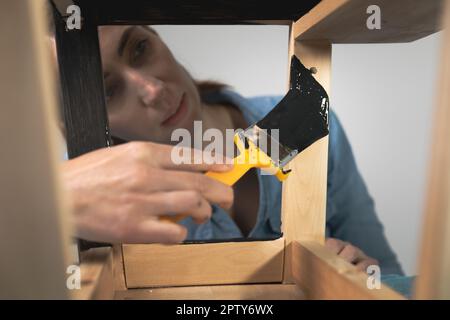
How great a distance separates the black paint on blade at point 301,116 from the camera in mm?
413

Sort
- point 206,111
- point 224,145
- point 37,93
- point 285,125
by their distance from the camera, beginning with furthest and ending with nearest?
point 206,111, point 224,145, point 285,125, point 37,93

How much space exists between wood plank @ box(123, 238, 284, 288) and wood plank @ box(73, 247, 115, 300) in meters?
0.04

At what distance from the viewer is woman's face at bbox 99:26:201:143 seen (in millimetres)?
621

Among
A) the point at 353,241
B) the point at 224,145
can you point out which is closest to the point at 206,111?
the point at 224,145

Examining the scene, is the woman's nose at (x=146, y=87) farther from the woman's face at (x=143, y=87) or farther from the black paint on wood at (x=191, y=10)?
the black paint on wood at (x=191, y=10)

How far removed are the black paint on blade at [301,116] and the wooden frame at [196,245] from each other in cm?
4

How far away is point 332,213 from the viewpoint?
→ 877 millimetres

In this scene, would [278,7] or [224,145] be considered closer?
[278,7]

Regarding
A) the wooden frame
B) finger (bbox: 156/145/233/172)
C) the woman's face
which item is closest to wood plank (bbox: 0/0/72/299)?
the wooden frame

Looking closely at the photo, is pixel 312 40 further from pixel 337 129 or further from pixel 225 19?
pixel 337 129

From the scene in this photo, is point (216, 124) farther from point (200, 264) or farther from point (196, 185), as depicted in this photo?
point (196, 185)

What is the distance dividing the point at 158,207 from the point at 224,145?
0.53m

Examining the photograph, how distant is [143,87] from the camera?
639 millimetres

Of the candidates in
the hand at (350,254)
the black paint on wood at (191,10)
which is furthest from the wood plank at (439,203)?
the hand at (350,254)
